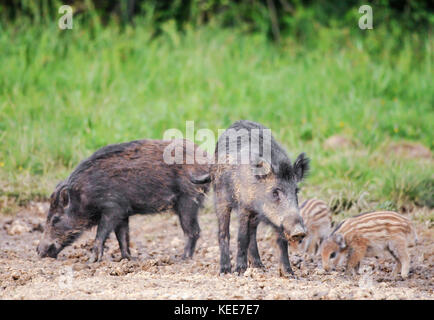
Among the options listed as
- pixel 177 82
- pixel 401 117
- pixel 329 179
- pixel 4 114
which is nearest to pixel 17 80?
pixel 4 114

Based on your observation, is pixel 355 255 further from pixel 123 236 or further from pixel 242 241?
pixel 123 236

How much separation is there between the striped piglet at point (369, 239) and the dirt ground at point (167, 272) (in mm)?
176

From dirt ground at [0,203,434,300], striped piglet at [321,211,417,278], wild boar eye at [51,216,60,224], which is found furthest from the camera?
wild boar eye at [51,216,60,224]

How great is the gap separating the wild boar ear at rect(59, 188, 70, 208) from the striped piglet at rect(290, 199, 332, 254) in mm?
2184

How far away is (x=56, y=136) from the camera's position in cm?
826

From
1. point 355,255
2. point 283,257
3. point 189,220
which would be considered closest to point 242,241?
point 283,257

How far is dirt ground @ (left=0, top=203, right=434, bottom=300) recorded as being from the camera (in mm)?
4395

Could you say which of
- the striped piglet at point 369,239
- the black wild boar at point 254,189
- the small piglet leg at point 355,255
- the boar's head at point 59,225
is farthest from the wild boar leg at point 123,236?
the small piglet leg at point 355,255

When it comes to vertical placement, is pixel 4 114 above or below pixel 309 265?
above

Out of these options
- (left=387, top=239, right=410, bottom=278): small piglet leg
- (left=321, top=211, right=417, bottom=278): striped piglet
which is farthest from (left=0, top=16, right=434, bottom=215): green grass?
(left=387, top=239, right=410, bottom=278): small piglet leg

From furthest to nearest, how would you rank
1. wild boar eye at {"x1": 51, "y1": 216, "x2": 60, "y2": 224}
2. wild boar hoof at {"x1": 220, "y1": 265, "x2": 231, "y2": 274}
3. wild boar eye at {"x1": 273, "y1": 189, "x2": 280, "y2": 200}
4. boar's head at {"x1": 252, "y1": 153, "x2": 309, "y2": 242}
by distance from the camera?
1. wild boar eye at {"x1": 51, "y1": 216, "x2": 60, "y2": 224}
2. wild boar hoof at {"x1": 220, "y1": 265, "x2": 231, "y2": 274}
3. wild boar eye at {"x1": 273, "y1": 189, "x2": 280, "y2": 200}
4. boar's head at {"x1": 252, "y1": 153, "x2": 309, "y2": 242}

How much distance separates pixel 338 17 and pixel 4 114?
6372mm

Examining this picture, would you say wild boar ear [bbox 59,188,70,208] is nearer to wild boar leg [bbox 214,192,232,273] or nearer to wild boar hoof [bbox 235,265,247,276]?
wild boar leg [bbox 214,192,232,273]

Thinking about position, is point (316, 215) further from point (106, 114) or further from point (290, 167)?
point (106, 114)
